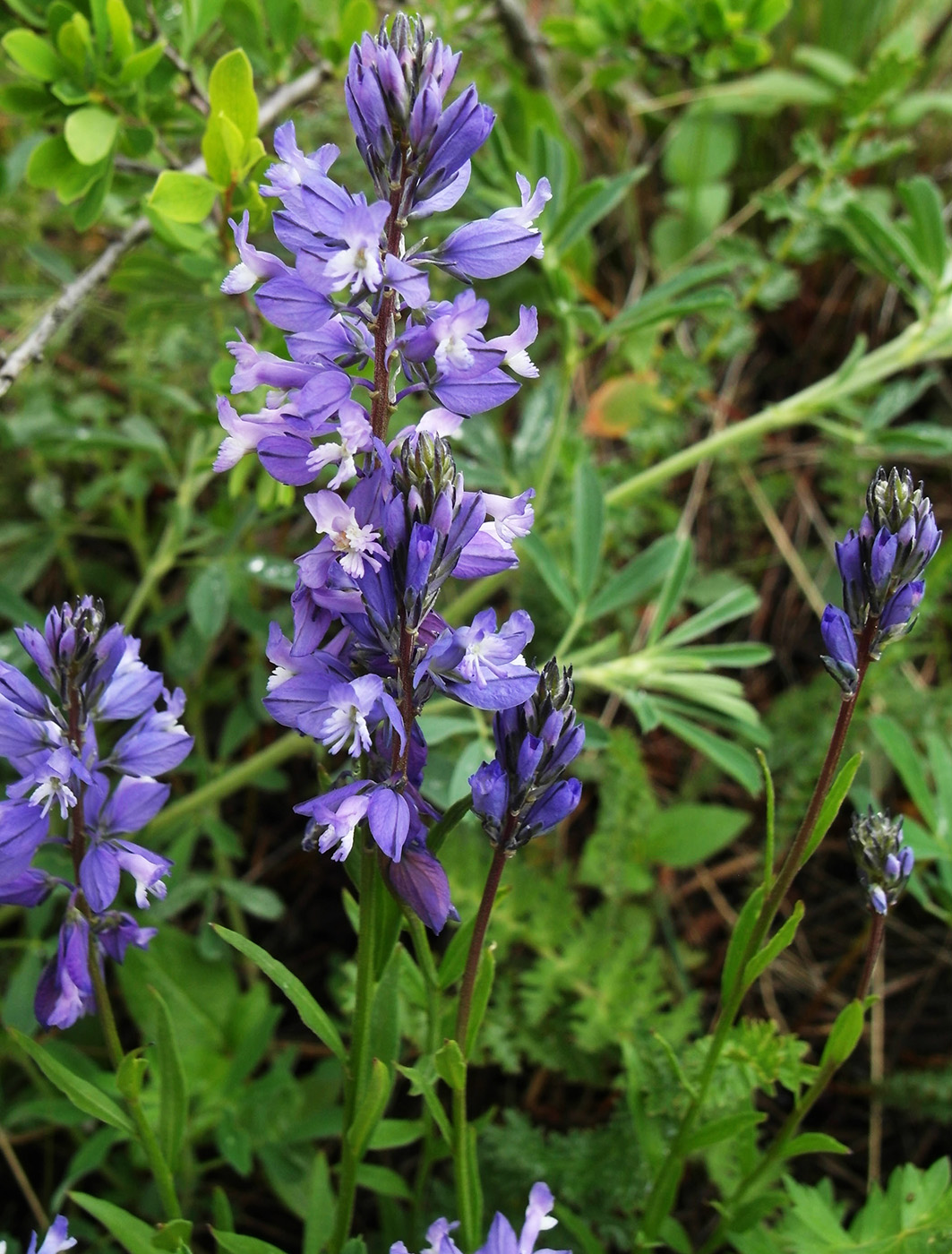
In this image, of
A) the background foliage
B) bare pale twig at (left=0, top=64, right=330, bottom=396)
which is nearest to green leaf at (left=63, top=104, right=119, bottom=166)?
the background foliage

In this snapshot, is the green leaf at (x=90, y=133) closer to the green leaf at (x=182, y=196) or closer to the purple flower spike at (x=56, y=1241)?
A: the green leaf at (x=182, y=196)

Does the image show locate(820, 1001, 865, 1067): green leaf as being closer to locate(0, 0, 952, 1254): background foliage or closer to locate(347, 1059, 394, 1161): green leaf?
locate(0, 0, 952, 1254): background foliage

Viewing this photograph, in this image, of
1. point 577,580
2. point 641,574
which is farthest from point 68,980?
point 641,574

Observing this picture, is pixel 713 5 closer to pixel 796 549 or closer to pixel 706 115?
pixel 706 115

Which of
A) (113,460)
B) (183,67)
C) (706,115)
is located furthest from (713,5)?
(113,460)

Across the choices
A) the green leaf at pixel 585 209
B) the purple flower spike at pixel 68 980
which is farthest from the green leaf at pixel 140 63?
the purple flower spike at pixel 68 980

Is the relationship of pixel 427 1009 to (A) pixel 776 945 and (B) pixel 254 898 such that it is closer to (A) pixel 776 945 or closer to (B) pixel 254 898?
(A) pixel 776 945
